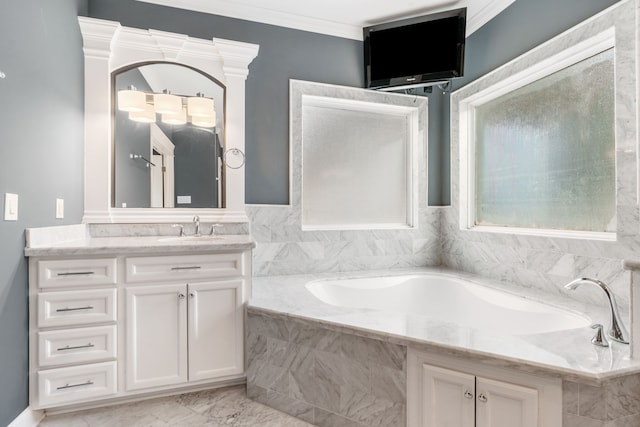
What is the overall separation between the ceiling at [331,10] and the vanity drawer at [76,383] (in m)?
2.49

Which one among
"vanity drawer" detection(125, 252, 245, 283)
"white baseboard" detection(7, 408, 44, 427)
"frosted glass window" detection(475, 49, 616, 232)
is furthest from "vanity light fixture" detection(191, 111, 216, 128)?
"frosted glass window" detection(475, 49, 616, 232)

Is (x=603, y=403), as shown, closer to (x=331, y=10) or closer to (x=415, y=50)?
(x=415, y=50)

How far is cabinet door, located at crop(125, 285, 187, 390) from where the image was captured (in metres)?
1.90

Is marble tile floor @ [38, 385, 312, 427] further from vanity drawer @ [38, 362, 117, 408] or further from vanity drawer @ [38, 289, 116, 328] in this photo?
vanity drawer @ [38, 289, 116, 328]

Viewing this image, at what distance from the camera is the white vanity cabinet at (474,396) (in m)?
1.24

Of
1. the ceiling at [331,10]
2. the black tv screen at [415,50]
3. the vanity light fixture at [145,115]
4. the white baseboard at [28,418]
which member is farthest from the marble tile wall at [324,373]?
the ceiling at [331,10]

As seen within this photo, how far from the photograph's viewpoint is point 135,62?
2500 mm

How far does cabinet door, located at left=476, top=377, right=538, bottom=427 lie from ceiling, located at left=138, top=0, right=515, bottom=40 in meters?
2.58

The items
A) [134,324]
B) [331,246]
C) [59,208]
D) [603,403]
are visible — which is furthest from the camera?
[331,246]

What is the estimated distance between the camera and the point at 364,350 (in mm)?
1596

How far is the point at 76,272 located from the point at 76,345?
1.26ft

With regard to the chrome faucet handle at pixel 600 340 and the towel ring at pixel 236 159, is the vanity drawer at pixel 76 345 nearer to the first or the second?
the towel ring at pixel 236 159

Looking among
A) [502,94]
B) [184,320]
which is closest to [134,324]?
[184,320]

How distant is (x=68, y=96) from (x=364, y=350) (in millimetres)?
2302
